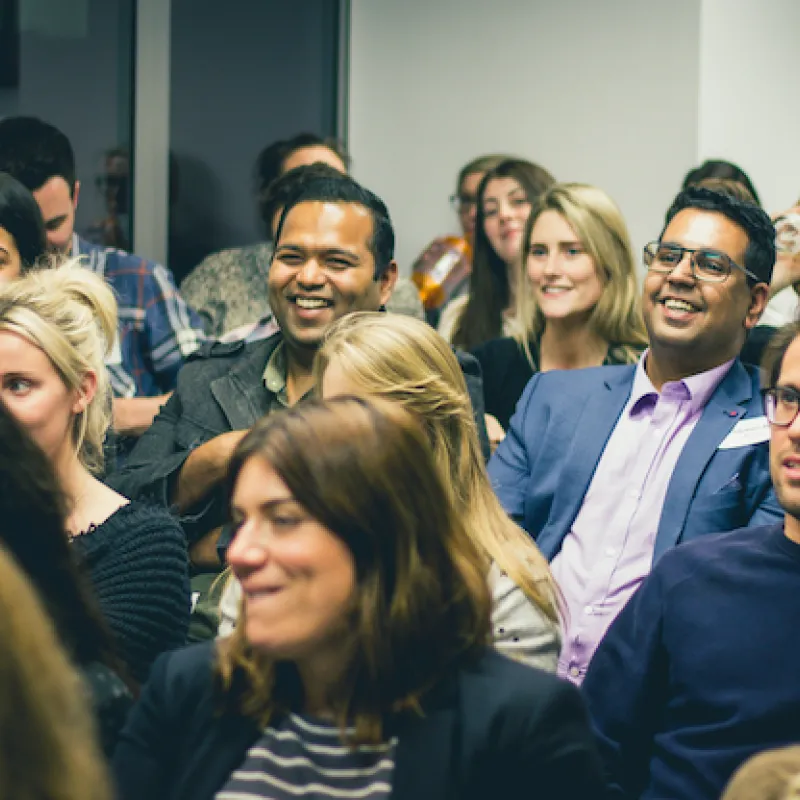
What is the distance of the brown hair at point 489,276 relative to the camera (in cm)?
425

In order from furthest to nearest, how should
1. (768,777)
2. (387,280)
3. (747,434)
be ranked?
(387,280)
(747,434)
(768,777)

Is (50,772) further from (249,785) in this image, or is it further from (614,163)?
(614,163)

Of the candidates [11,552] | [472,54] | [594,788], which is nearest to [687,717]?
[594,788]

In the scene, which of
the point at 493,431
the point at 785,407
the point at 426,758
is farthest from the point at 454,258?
the point at 426,758

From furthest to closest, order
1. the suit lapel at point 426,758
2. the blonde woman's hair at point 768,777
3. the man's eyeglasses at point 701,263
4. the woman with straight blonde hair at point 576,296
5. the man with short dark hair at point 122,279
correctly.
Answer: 1. the woman with straight blonde hair at point 576,296
2. the man with short dark hair at point 122,279
3. the man's eyeglasses at point 701,263
4. the suit lapel at point 426,758
5. the blonde woman's hair at point 768,777

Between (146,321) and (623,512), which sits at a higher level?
(146,321)

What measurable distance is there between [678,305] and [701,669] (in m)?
1.02

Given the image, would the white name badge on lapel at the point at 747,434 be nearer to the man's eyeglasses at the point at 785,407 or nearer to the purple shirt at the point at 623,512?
the purple shirt at the point at 623,512

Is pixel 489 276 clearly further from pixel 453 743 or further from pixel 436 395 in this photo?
pixel 453 743

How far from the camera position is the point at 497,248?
4.38m

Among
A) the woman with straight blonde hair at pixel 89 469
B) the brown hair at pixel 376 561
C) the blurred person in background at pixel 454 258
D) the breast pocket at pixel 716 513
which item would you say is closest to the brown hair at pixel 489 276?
the blurred person in background at pixel 454 258

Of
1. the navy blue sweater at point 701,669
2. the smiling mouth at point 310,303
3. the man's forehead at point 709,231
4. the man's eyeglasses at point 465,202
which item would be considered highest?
the man's forehead at point 709,231

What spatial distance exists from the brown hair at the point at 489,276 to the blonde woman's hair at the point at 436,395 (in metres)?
1.87

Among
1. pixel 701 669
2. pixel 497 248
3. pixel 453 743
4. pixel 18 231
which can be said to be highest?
pixel 18 231
